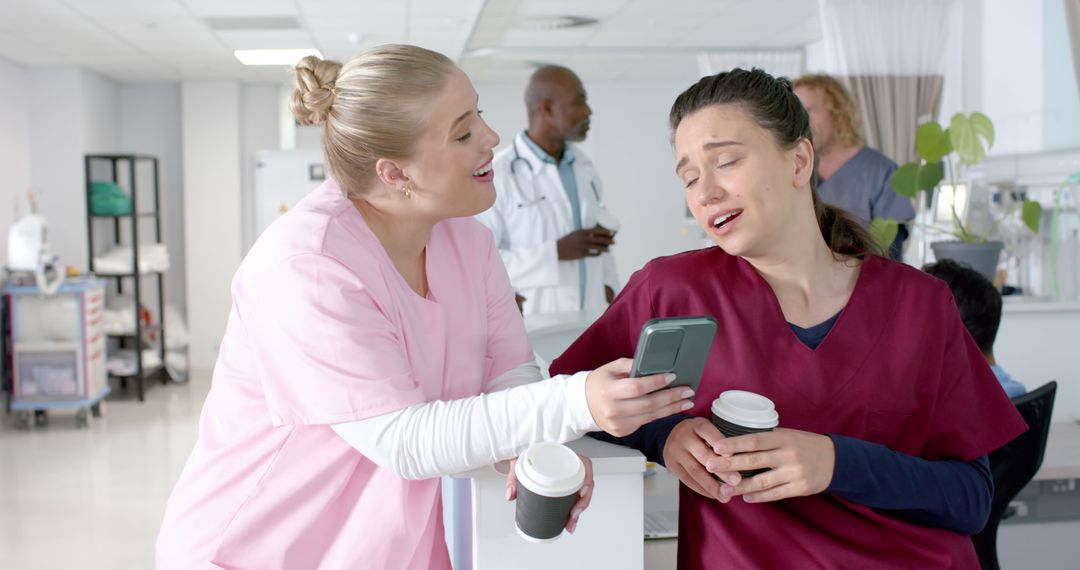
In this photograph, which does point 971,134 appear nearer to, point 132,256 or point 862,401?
point 862,401

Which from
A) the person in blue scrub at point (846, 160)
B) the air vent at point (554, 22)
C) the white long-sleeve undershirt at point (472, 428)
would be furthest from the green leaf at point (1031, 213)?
the air vent at point (554, 22)

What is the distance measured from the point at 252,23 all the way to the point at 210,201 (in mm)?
3179

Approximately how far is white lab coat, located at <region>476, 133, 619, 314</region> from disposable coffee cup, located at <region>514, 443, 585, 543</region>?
7.46ft

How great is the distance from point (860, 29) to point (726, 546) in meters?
4.35

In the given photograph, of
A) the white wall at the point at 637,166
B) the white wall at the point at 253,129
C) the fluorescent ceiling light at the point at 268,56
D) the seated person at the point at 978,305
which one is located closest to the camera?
the seated person at the point at 978,305

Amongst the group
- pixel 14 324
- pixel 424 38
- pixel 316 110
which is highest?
pixel 424 38

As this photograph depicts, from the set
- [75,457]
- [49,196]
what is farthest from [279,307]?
[49,196]

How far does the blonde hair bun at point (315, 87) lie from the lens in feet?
4.19

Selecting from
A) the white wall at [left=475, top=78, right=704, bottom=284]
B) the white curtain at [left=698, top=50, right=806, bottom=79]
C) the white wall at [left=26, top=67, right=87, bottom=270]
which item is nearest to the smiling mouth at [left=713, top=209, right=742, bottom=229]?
the white curtain at [left=698, top=50, right=806, bottom=79]

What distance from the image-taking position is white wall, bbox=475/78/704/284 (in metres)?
9.60

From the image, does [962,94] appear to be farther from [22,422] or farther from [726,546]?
[22,422]

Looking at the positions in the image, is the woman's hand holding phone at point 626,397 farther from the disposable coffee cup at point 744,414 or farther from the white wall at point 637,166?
the white wall at point 637,166

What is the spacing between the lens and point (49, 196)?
24.4 ft

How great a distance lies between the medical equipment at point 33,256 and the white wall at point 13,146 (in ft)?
1.55
